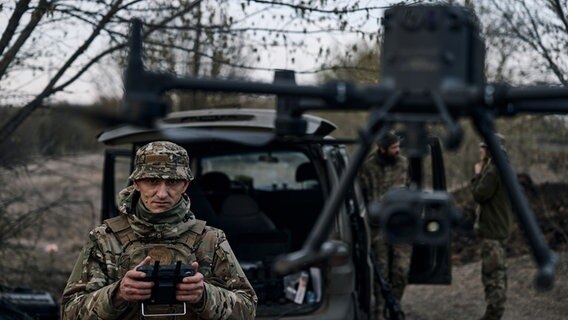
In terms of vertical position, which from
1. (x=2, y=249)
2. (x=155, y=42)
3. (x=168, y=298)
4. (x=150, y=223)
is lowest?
(x=2, y=249)

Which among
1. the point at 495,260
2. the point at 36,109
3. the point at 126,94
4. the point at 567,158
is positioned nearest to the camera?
the point at 126,94

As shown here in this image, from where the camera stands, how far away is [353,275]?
687cm

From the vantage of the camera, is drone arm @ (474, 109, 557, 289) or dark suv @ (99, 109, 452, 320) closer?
drone arm @ (474, 109, 557, 289)

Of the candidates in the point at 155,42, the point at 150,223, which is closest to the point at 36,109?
the point at 155,42

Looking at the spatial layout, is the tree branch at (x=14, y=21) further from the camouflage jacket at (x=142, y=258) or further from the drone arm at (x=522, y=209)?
the drone arm at (x=522, y=209)

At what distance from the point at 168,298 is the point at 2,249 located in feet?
19.4

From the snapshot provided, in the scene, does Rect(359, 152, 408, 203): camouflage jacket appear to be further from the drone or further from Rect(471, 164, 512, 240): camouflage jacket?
the drone

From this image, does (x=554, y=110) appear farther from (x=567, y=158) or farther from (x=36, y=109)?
(x=567, y=158)

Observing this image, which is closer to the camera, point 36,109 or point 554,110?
point 554,110

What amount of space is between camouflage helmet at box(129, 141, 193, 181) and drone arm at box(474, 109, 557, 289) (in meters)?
2.25

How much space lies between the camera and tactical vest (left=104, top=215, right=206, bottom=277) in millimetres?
4027

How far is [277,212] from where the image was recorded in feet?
27.1

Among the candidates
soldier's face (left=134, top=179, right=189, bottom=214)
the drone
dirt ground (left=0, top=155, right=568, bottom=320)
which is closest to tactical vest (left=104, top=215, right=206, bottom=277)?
soldier's face (left=134, top=179, right=189, bottom=214)

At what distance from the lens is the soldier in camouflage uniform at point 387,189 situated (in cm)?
902
